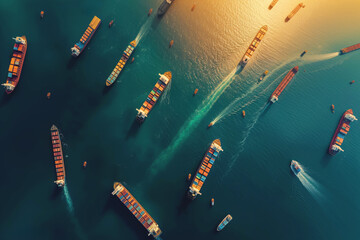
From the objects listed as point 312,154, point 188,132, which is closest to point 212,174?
point 188,132

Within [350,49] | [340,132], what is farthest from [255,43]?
[340,132]

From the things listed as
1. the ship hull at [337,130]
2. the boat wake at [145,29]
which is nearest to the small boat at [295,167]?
the ship hull at [337,130]

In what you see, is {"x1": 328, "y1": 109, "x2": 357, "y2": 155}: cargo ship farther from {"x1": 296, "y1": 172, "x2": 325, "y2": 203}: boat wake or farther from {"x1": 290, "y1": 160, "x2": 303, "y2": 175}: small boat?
{"x1": 290, "y1": 160, "x2": 303, "y2": 175}: small boat

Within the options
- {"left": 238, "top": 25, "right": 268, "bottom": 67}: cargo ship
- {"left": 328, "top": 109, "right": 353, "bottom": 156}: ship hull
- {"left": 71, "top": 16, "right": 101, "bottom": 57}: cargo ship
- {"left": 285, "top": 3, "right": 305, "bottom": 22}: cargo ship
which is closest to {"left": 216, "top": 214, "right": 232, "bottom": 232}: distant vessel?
{"left": 328, "top": 109, "right": 353, "bottom": 156}: ship hull

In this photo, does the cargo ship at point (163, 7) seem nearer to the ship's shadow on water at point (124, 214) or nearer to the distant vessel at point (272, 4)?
the distant vessel at point (272, 4)

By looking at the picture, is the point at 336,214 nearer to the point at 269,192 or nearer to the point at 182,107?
the point at 269,192
